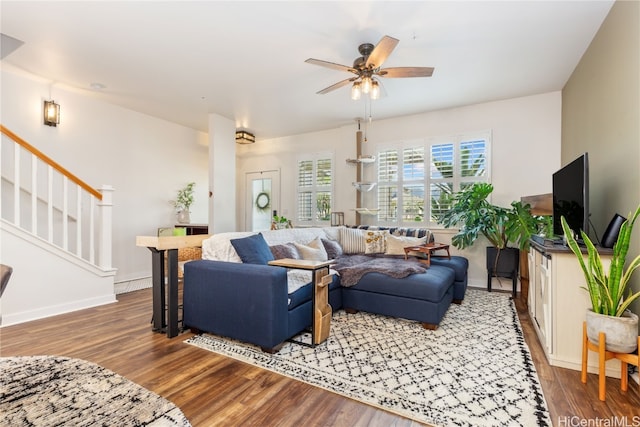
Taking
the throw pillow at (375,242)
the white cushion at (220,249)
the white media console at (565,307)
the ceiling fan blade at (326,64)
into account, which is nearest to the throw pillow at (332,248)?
the throw pillow at (375,242)

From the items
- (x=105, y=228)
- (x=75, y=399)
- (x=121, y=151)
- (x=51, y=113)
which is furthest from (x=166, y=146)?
(x=75, y=399)

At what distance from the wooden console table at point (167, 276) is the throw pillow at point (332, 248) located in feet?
6.25

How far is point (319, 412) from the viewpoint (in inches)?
66.2

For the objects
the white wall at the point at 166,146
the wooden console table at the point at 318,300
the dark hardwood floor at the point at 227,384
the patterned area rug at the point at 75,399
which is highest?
the white wall at the point at 166,146

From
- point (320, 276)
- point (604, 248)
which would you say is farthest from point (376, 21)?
point (604, 248)

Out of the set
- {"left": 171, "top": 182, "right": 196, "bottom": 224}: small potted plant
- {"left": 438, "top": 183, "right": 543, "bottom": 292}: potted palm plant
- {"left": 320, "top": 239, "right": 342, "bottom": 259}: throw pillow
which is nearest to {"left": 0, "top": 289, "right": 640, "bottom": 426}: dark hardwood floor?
{"left": 438, "top": 183, "right": 543, "bottom": 292}: potted palm plant

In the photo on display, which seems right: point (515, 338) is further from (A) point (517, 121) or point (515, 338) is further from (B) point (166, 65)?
(B) point (166, 65)

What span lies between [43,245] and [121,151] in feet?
7.02

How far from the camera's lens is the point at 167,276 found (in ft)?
8.95

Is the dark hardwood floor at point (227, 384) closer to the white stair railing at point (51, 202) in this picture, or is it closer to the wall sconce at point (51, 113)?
the white stair railing at point (51, 202)

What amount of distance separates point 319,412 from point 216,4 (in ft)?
9.94

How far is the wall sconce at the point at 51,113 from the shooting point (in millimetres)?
4031

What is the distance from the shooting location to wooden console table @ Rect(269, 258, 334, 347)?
247 cm

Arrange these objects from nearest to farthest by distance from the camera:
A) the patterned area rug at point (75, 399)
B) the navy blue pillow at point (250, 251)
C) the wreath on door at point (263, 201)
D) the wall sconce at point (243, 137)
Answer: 1. the patterned area rug at point (75, 399)
2. the navy blue pillow at point (250, 251)
3. the wall sconce at point (243, 137)
4. the wreath on door at point (263, 201)
